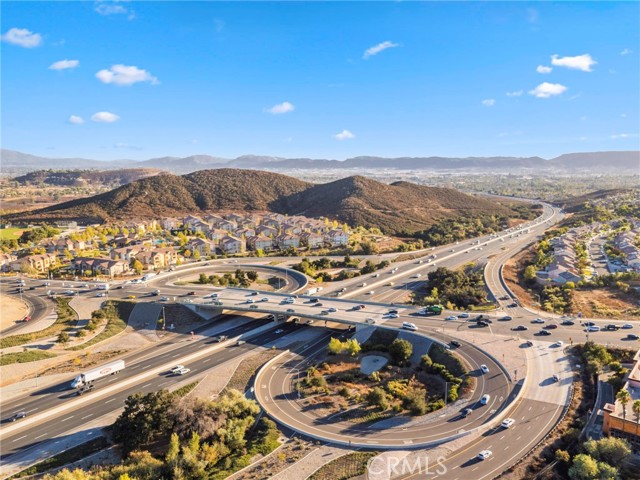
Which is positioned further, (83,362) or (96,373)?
(83,362)

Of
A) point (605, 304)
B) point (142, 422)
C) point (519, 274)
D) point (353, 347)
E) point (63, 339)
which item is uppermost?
point (63, 339)

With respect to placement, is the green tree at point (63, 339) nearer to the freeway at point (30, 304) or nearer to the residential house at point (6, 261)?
the freeway at point (30, 304)

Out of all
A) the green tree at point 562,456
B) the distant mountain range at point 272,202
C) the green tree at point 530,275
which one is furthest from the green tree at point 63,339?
the distant mountain range at point 272,202

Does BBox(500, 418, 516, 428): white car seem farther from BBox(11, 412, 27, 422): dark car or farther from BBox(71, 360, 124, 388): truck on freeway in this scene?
BBox(11, 412, 27, 422): dark car

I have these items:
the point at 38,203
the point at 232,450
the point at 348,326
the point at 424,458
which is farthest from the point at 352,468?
the point at 38,203

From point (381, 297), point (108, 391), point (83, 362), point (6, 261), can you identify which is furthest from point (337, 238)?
point (108, 391)

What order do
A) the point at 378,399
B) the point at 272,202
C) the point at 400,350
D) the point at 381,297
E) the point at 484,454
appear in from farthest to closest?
the point at 272,202 → the point at 381,297 → the point at 400,350 → the point at 378,399 → the point at 484,454

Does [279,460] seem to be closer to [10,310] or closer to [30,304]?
[10,310]
